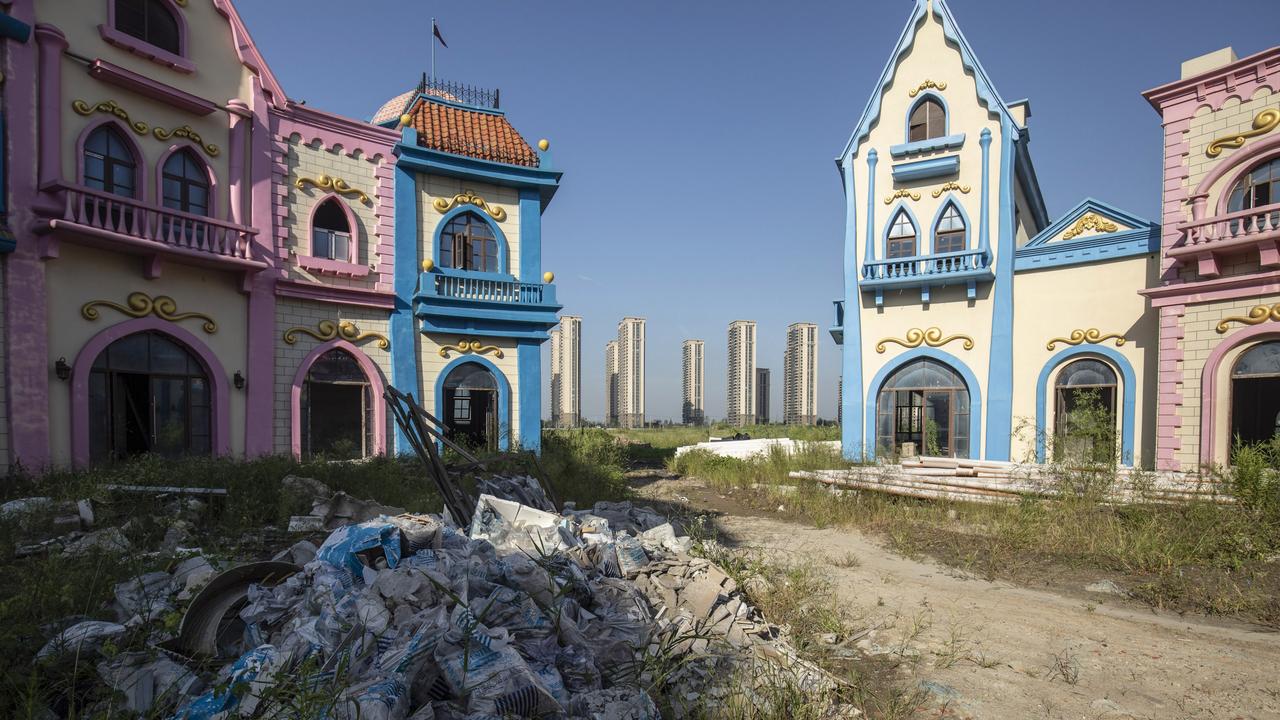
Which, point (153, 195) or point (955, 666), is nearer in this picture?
point (955, 666)

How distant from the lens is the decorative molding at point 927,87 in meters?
13.2

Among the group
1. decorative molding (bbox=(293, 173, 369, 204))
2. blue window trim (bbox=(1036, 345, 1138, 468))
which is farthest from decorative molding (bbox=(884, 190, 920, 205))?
decorative molding (bbox=(293, 173, 369, 204))

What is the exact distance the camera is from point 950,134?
13.1 m

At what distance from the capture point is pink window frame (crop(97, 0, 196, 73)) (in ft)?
28.6

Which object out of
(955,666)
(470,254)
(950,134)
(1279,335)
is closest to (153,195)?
(470,254)

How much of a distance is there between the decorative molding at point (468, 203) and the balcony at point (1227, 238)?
11908 millimetres

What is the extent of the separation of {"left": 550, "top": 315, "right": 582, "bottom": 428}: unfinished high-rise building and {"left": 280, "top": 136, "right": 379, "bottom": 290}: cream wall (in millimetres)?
35937

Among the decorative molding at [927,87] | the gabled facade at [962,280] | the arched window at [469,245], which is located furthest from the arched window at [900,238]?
the arched window at [469,245]

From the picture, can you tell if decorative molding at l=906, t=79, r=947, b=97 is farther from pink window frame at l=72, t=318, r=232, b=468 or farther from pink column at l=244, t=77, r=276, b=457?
pink window frame at l=72, t=318, r=232, b=468

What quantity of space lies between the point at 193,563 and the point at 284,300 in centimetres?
702

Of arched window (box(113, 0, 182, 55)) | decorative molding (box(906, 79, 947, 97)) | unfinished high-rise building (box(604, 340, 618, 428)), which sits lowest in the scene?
unfinished high-rise building (box(604, 340, 618, 428))

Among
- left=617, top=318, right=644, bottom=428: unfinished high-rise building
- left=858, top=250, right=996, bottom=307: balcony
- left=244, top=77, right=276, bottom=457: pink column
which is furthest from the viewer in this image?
left=617, top=318, right=644, bottom=428: unfinished high-rise building

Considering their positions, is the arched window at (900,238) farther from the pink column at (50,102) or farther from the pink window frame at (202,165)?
the pink column at (50,102)

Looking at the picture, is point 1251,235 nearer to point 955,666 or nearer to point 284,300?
point 955,666
